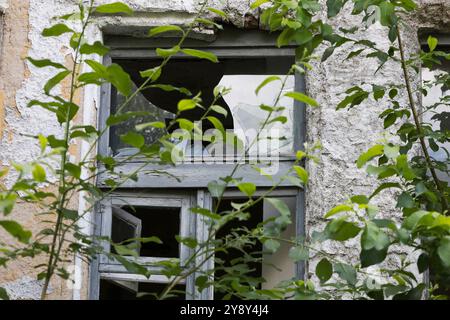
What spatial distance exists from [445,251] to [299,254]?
1.27 feet

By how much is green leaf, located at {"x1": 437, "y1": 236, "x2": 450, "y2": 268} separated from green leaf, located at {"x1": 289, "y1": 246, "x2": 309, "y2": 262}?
361 mm

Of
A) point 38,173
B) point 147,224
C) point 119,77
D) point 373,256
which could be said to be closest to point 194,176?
point 147,224

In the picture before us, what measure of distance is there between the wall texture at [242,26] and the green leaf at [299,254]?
1003 mm

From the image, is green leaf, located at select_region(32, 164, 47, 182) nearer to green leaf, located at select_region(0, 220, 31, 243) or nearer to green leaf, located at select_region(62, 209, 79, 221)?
green leaf, located at select_region(0, 220, 31, 243)

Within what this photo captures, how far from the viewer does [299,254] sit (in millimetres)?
2166

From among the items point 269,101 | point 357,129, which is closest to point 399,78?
point 357,129

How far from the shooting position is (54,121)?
10.9 feet

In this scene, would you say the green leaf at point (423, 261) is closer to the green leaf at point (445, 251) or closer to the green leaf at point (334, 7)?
the green leaf at point (445, 251)

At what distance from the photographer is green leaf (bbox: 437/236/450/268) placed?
6.31ft

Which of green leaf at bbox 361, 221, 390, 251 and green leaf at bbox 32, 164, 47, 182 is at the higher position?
green leaf at bbox 32, 164, 47, 182

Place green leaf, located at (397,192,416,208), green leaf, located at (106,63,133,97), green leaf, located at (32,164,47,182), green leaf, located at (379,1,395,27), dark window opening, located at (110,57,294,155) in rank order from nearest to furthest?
green leaf, located at (32,164,47,182) < green leaf, located at (106,63,133,97) < green leaf, located at (397,192,416,208) < green leaf, located at (379,1,395,27) < dark window opening, located at (110,57,294,155)

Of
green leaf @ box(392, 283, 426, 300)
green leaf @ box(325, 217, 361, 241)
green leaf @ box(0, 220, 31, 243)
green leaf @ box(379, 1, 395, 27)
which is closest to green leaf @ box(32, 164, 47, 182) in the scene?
green leaf @ box(0, 220, 31, 243)

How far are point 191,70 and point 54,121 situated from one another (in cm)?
60
